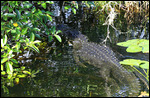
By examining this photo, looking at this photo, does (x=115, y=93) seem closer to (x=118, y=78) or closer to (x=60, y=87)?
(x=118, y=78)

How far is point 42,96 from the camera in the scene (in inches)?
92.6

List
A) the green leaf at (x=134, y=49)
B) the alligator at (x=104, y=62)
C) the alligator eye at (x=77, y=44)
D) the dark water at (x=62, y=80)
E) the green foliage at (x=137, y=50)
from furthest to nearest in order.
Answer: the alligator eye at (x=77, y=44) → the green leaf at (x=134, y=49) → the green foliage at (x=137, y=50) → the alligator at (x=104, y=62) → the dark water at (x=62, y=80)

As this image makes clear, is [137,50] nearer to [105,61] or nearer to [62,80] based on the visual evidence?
[105,61]

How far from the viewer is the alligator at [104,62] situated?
2.60 metres

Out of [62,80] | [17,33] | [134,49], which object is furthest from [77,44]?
[17,33]

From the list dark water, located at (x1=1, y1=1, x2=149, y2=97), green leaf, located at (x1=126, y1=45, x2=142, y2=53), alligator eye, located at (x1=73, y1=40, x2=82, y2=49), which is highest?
alligator eye, located at (x1=73, y1=40, x2=82, y2=49)

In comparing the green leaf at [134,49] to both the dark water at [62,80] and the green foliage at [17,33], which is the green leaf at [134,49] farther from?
the green foliage at [17,33]

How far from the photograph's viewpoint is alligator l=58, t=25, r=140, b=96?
260 cm

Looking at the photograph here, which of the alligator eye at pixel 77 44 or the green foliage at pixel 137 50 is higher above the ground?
the alligator eye at pixel 77 44

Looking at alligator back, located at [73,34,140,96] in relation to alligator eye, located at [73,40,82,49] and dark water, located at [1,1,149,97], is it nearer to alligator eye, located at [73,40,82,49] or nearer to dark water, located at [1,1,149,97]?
alligator eye, located at [73,40,82,49]

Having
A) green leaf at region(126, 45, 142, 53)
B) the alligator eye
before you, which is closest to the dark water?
green leaf at region(126, 45, 142, 53)

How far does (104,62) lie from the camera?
333cm

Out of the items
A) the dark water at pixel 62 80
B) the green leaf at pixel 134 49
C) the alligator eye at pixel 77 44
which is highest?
the alligator eye at pixel 77 44

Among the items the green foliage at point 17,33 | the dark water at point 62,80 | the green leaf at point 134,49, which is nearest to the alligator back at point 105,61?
the dark water at point 62,80
